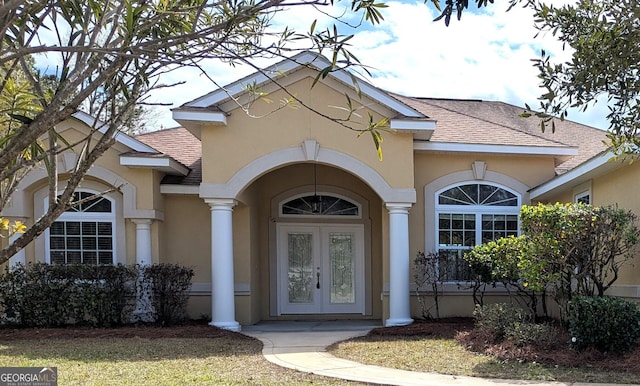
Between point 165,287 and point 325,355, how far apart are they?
443cm

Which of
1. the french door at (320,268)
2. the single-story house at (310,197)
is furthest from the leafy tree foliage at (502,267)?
the french door at (320,268)

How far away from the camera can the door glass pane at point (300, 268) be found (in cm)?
1384

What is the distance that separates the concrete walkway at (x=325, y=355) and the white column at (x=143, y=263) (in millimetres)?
2194

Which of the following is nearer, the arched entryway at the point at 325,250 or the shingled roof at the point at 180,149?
the shingled roof at the point at 180,149

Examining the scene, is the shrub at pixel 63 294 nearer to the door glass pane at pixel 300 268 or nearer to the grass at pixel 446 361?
the door glass pane at pixel 300 268

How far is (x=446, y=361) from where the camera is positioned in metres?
7.92

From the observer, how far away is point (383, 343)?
940cm

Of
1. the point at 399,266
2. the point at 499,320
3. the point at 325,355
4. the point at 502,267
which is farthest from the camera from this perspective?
the point at 399,266

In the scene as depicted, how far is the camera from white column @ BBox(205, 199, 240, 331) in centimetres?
1097

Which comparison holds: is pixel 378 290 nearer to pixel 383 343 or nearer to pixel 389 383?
pixel 383 343

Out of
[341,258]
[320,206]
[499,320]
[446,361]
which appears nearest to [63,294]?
[320,206]

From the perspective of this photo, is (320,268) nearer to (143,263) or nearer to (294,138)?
(294,138)

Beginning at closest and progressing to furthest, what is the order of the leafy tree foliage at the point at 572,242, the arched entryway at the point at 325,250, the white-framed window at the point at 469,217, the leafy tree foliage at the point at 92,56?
the leafy tree foliage at the point at 92,56, the leafy tree foliage at the point at 572,242, the white-framed window at the point at 469,217, the arched entryway at the point at 325,250

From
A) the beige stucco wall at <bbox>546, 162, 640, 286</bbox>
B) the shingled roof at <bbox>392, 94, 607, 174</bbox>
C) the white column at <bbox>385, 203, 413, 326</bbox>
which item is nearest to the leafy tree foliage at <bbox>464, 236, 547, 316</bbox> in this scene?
the white column at <bbox>385, 203, 413, 326</bbox>
